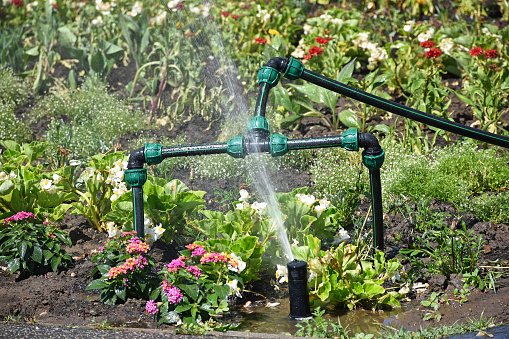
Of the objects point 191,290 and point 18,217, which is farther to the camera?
point 18,217

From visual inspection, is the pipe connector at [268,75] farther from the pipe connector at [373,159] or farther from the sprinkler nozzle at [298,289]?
the sprinkler nozzle at [298,289]

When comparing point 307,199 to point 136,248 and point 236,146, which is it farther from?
point 136,248

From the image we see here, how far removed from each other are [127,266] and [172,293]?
10.5 inches

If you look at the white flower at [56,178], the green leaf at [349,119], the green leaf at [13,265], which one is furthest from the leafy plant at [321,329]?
the green leaf at [349,119]

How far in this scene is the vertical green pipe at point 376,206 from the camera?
2.81 meters

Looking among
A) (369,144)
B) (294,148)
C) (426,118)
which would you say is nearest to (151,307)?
(294,148)

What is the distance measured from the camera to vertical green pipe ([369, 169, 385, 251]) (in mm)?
2811

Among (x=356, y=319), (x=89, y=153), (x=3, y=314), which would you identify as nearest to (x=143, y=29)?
(x=89, y=153)

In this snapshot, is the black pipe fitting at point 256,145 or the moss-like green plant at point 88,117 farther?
Answer: the moss-like green plant at point 88,117

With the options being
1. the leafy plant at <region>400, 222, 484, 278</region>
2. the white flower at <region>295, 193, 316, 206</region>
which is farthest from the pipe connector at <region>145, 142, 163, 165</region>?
the leafy plant at <region>400, 222, 484, 278</region>

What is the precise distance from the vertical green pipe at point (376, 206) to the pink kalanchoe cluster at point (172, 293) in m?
1.09

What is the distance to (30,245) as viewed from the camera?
300 centimetres

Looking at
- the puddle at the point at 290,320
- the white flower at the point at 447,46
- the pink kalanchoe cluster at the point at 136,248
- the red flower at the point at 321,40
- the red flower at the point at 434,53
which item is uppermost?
the red flower at the point at 321,40

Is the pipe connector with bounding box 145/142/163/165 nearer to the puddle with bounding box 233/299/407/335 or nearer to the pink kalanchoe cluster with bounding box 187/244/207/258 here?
the pink kalanchoe cluster with bounding box 187/244/207/258
